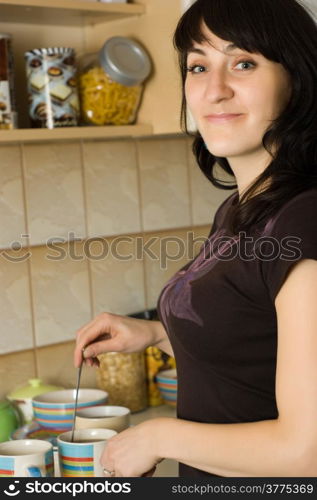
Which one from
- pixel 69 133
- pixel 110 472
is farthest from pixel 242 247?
pixel 69 133

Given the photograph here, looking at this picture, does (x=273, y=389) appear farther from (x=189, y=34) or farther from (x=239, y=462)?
(x=189, y=34)

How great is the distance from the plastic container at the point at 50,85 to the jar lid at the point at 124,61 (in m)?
0.07

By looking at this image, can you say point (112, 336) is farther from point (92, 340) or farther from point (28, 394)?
point (28, 394)

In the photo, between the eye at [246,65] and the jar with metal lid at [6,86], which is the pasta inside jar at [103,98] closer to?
the jar with metal lid at [6,86]

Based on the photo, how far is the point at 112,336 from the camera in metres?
1.29

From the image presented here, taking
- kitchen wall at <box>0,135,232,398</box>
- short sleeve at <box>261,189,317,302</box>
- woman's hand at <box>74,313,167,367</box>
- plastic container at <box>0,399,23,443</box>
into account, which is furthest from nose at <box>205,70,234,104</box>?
plastic container at <box>0,399,23,443</box>

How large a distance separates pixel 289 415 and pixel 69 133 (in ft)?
2.58

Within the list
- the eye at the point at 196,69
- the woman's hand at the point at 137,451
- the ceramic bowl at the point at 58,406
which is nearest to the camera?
the woman's hand at the point at 137,451

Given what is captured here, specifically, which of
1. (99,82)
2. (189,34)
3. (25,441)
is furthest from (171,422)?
(99,82)

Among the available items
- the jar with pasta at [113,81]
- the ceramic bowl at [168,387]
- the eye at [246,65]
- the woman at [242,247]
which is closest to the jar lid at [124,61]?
the jar with pasta at [113,81]

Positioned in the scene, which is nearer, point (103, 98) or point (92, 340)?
point (92, 340)

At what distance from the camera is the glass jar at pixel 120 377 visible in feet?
5.76

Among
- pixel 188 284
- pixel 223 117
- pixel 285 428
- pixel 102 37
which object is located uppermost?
pixel 102 37

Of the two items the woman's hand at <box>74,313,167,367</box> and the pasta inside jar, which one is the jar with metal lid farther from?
the woman's hand at <box>74,313,167,367</box>
